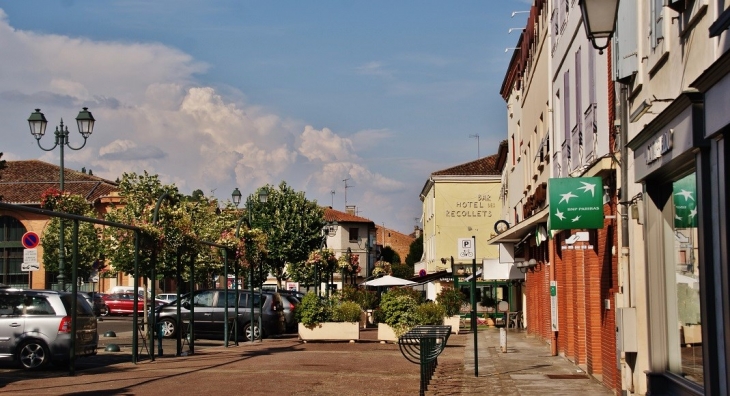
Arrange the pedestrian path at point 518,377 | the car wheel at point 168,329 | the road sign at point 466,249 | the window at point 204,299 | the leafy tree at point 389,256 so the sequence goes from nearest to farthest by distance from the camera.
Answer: the pedestrian path at point 518,377
the road sign at point 466,249
the window at point 204,299
the car wheel at point 168,329
the leafy tree at point 389,256

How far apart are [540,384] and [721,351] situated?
8302 millimetres

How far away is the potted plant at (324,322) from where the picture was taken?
28953 millimetres

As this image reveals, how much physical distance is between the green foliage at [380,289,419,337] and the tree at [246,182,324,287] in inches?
1512

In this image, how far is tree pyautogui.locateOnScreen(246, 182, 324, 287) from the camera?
221 feet

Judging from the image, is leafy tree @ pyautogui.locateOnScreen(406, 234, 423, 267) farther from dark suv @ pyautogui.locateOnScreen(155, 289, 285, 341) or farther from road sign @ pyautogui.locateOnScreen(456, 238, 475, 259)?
road sign @ pyautogui.locateOnScreen(456, 238, 475, 259)

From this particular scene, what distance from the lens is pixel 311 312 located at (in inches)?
1139

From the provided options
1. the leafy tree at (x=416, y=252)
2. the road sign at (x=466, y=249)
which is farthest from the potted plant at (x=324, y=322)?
the leafy tree at (x=416, y=252)

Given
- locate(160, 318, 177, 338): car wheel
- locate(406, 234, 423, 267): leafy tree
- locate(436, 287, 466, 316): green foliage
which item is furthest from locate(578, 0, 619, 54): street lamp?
locate(406, 234, 423, 267): leafy tree

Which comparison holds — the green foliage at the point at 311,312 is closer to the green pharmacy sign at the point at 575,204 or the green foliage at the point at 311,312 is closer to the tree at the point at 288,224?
the green pharmacy sign at the point at 575,204

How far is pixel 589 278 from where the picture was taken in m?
17.0

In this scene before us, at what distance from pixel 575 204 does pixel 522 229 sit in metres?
13.5

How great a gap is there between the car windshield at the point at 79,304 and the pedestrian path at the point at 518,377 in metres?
6.74

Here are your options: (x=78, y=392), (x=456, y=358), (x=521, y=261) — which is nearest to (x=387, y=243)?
(x=521, y=261)

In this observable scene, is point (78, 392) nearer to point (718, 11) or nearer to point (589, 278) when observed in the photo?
point (589, 278)
